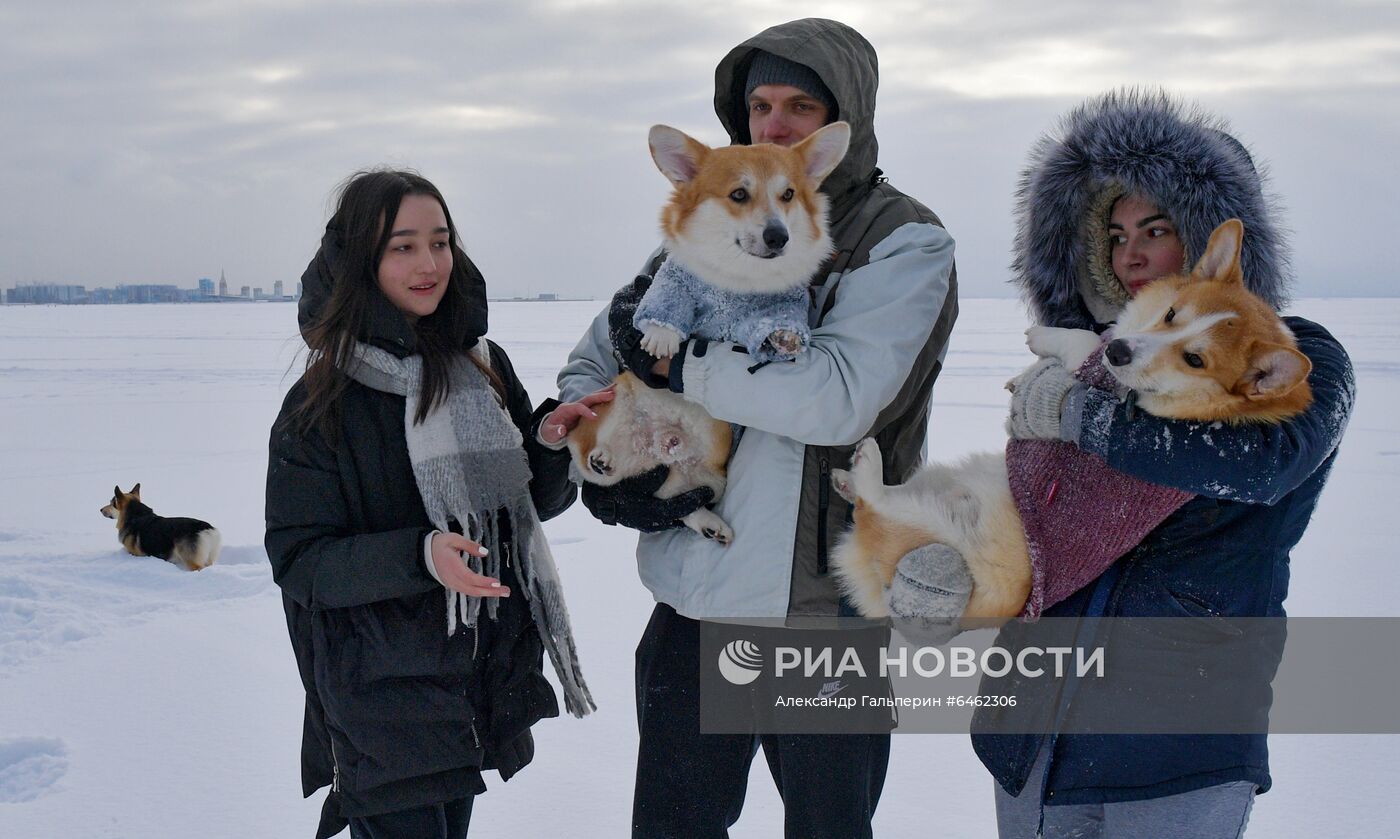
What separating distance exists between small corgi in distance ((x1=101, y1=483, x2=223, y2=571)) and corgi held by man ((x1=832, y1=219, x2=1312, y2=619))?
431 cm

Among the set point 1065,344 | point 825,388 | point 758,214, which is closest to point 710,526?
point 825,388

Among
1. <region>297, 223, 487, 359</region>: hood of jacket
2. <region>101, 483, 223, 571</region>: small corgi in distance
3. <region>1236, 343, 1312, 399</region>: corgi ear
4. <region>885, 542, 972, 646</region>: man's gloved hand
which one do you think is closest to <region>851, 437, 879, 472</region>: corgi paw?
<region>885, 542, 972, 646</region>: man's gloved hand

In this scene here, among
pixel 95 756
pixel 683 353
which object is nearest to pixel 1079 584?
pixel 683 353

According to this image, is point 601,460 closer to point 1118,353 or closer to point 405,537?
point 405,537

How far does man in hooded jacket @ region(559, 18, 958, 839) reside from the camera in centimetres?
181

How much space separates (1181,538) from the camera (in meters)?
1.61

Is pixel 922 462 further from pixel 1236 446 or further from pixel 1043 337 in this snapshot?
pixel 1236 446

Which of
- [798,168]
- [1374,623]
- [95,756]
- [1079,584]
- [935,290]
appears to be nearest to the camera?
[1079,584]

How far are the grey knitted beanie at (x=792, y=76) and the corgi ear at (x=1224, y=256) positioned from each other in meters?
0.87

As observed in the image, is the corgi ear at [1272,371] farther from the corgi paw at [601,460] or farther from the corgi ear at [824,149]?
the corgi paw at [601,460]

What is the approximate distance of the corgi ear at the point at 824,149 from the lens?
76.9 inches

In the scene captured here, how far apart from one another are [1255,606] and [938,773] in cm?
165

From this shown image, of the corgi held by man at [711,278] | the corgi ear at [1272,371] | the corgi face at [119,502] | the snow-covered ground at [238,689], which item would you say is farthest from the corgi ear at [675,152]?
the corgi face at [119,502]

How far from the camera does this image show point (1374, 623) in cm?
385
